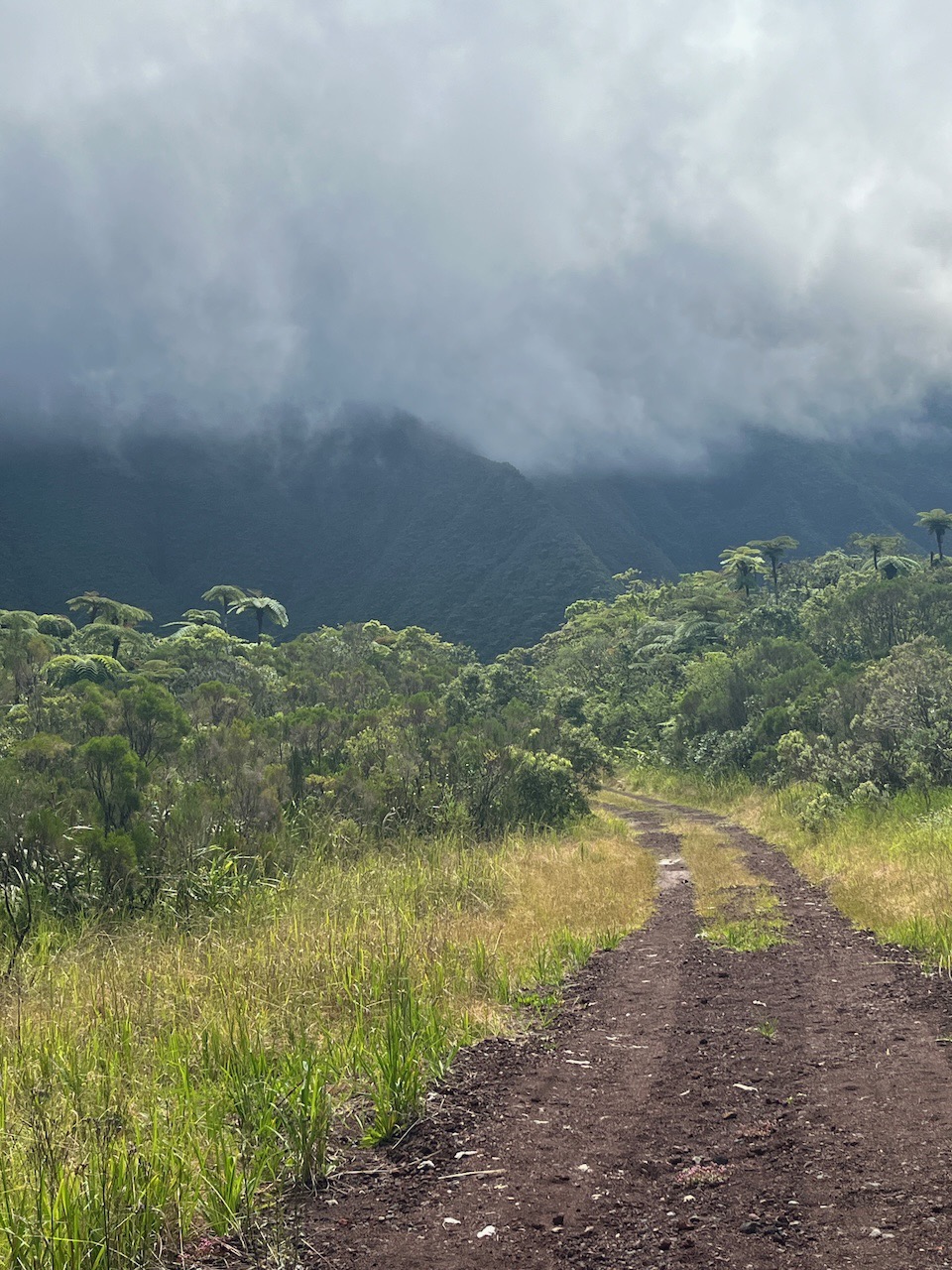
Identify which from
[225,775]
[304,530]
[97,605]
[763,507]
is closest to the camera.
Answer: [225,775]

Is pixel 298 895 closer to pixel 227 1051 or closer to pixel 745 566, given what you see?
pixel 227 1051

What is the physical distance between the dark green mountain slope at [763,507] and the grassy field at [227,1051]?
139575mm

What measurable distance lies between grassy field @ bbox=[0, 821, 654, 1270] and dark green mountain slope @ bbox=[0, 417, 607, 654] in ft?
317

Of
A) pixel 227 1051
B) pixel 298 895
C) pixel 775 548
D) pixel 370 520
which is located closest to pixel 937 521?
pixel 775 548

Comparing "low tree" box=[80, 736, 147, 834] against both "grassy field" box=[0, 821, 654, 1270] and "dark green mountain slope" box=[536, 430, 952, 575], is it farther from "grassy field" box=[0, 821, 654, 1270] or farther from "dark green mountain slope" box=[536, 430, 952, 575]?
"dark green mountain slope" box=[536, 430, 952, 575]

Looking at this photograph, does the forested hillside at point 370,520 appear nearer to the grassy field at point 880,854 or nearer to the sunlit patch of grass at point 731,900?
the grassy field at point 880,854

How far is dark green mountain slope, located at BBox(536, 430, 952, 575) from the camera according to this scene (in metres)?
159

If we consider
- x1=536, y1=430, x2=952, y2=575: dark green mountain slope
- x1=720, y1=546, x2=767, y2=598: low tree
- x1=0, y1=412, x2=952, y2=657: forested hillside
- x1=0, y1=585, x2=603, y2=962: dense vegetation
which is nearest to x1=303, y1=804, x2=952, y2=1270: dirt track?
x1=0, y1=585, x2=603, y2=962: dense vegetation

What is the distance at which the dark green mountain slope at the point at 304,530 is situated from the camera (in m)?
116

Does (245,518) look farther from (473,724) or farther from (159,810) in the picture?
(159,810)

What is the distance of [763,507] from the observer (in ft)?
600

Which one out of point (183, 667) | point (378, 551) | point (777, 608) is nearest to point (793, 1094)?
point (183, 667)

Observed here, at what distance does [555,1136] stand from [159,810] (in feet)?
31.7

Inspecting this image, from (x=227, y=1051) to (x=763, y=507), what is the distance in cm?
19077
